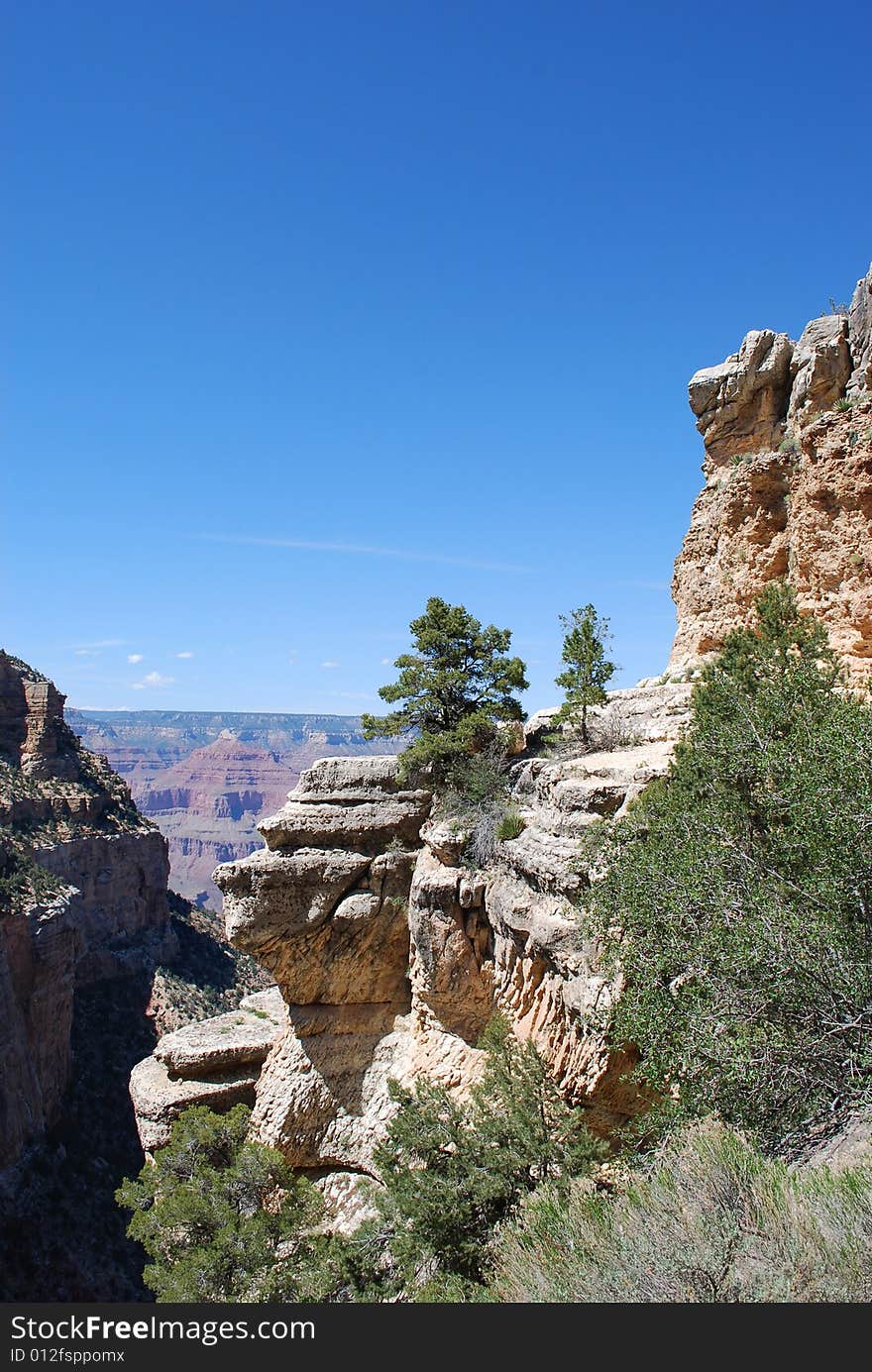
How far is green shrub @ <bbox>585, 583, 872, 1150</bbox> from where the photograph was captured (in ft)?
28.0

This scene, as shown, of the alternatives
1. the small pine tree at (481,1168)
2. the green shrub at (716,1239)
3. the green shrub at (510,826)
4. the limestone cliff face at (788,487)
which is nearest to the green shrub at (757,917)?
the green shrub at (716,1239)

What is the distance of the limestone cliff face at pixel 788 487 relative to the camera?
54.9 feet

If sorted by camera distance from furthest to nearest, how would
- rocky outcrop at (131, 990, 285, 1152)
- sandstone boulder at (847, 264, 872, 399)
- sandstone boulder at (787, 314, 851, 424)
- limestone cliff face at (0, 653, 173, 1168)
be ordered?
limestone cliff face at (0, 653, 173, 1168) < rocky outcrop at (131, 990, 285, 1152) < sandstone boulder at (787, 314, 851, 424) < sandstone boulder at (847, 264, 872, 399)

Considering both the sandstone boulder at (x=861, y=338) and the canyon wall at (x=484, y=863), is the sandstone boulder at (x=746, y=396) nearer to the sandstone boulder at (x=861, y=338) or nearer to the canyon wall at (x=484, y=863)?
the canyon wall at (x=484, y=863)

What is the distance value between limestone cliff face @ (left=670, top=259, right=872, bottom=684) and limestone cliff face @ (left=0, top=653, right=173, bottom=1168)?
122ft

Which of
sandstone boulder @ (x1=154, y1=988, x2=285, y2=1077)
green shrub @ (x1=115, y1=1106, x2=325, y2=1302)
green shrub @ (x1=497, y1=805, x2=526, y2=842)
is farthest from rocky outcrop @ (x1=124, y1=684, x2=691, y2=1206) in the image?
green shrub @ (x1=115, y1=1106, x2=325, y2=1302)

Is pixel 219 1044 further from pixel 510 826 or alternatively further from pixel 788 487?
pixel 788 487

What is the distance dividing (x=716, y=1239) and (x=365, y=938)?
12.5m

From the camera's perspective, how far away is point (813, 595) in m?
17.7

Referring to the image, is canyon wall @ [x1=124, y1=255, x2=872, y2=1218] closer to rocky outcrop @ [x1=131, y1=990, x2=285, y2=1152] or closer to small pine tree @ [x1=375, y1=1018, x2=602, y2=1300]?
rocky outcrop @ [x1=131, y1=990, x2=285, y2=1152]

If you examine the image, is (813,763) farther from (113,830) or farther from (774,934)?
(113,830)

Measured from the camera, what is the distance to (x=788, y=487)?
19.8m

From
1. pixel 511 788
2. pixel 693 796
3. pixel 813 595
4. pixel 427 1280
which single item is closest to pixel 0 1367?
pixel 427 1280

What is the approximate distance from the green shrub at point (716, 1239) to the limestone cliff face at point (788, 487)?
1049cm
